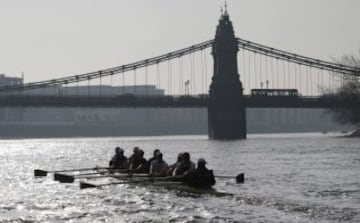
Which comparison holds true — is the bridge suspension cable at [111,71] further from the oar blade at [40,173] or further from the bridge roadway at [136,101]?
the oar blade at [40,173]

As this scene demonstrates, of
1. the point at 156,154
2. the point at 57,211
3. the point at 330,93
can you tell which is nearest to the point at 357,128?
the point at 330,93

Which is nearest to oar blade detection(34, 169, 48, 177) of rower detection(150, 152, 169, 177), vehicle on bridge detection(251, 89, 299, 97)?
rower detection(150, 152, 169, 177)

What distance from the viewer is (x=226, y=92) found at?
5979 inches

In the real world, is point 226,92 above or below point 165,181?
above

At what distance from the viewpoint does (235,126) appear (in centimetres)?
15088

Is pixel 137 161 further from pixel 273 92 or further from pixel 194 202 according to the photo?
pixel 273 92

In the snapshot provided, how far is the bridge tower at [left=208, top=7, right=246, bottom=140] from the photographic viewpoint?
149750 mm

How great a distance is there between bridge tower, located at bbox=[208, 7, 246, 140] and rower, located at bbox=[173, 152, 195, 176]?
107486mm

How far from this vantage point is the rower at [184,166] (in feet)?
134

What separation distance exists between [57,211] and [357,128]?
11529 cm

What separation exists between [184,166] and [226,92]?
111 metres

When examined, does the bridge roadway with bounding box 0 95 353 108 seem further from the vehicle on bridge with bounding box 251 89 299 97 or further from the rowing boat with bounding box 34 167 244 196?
the rowing boat with bounding box 34 167 244 196

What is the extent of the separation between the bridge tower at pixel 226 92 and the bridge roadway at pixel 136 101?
4309mm

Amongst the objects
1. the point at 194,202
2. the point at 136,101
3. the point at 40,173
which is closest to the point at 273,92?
the point at 136,101
